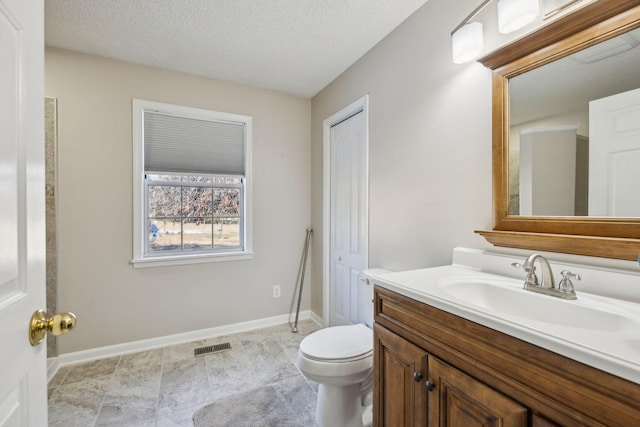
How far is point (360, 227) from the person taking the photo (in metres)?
2.33

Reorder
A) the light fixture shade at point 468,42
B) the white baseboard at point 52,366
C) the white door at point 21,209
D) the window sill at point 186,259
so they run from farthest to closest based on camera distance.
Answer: the window sill at point 186,259
the white baseboard at point 52,366
the light fixture shade at point 468,42
the white door at point 21,209

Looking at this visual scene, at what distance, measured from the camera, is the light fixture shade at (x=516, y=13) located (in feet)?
3.54

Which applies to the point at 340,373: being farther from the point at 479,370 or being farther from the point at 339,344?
the point at 479,370

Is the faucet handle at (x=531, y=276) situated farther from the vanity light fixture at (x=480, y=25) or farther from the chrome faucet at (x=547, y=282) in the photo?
the vanity light fixture at (x=480, y=25)

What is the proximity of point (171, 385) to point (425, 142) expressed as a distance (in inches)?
91.1

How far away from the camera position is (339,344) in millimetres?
1599

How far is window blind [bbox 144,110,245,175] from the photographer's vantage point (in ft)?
8.18

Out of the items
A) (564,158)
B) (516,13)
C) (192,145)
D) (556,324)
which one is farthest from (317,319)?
(516,13)

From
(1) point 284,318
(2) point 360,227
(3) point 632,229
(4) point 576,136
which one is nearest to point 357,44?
(2) point 360,227

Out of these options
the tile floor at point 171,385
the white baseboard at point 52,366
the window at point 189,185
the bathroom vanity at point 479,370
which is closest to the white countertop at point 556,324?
the bathroom vanity at point 479,370

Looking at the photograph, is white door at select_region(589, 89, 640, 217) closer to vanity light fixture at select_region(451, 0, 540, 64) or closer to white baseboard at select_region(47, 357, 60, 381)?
vanity light fixture at select_region(451, 0, 540, 64)

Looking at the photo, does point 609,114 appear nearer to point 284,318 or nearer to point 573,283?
point 573,283

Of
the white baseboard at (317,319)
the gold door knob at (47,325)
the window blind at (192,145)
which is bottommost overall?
the white baseboard at (317,319)

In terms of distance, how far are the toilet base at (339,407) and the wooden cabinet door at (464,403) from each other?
0.70m
